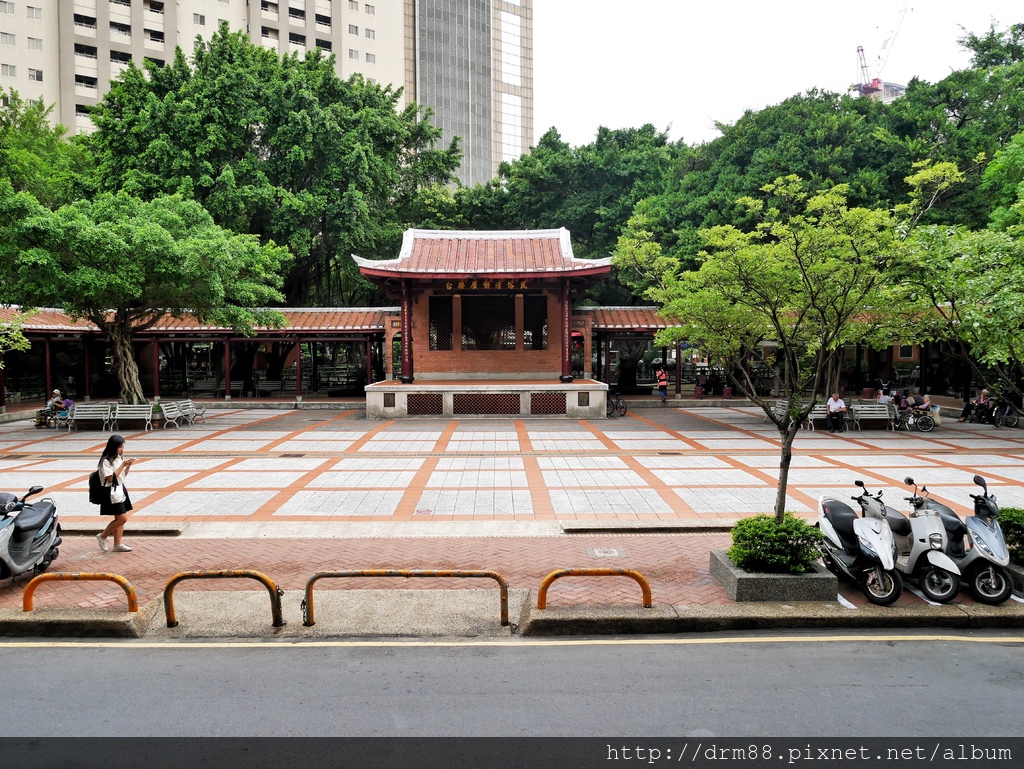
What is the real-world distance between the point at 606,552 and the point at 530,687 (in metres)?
3.28

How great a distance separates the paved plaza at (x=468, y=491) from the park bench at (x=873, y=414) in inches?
22.2

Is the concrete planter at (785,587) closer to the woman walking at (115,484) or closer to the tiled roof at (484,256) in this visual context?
the woman walking at (115,484)

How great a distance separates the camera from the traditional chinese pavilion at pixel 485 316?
22.7 m

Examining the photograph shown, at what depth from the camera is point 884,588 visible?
605 cm

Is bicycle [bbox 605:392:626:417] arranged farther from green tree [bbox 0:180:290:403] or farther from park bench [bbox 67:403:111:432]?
park bench [bbox 67:403:111:432]

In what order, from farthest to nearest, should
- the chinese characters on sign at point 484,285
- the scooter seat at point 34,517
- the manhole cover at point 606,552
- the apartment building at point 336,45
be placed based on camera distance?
the apartment building at point 336,45 → the chinese characters on sign at point 484,285 → the manhole cover at point 606,552 → the scooter seat at point 34,517

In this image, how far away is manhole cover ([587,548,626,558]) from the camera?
7695 mm

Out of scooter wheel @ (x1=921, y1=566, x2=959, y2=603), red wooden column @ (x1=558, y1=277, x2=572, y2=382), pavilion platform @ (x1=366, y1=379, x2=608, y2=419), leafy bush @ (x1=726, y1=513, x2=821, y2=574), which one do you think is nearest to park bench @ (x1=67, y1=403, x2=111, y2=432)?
pavilion platform @ (x1=366, y1=379, x2=608, y2=419)

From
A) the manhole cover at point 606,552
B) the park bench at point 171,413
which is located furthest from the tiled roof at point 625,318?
the manhole cover at point 606,552

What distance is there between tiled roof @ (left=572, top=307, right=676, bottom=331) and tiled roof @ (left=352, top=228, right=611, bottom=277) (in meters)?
2.98

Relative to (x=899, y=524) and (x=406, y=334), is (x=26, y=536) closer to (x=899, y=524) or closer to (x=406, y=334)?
(x=899, y=524)

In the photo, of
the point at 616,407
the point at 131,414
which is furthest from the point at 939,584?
the point at 131,414
